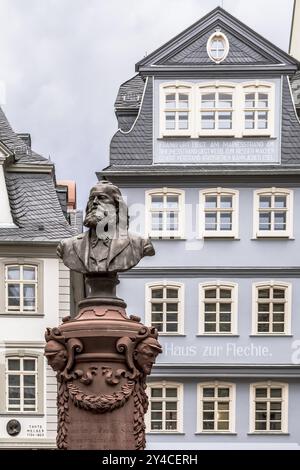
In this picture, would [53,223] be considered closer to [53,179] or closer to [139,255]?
[53,179]

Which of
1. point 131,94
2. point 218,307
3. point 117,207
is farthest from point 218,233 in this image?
point 117,207

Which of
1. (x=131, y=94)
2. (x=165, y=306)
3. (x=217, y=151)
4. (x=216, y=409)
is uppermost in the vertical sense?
(x=131, y=94)

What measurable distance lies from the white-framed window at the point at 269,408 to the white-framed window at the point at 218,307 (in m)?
1.64

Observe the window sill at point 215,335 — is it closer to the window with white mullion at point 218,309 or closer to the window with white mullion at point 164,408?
the window with white mullion at point 218,309

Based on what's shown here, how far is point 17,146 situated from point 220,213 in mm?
5729

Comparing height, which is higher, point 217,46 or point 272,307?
point 217,46

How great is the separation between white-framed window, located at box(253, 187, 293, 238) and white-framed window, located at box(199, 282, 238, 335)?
156cm

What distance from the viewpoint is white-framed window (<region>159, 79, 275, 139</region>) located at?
101 ft

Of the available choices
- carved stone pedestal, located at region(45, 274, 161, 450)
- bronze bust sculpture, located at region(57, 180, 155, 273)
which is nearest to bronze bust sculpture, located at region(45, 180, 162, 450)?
carved stone pedestal, located at region(45, 274, 161, 450)

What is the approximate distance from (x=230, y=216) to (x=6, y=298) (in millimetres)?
5944

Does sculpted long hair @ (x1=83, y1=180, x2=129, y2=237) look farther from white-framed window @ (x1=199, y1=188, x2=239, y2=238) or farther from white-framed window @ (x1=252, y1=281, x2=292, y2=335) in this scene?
white-framed window @ (x1=252, y1=281, x2=292, y2=335)

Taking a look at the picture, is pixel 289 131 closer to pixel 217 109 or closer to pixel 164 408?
pixel 217 109

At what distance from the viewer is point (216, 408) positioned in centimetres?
2984

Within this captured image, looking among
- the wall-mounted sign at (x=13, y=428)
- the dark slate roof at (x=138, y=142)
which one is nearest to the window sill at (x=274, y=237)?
the dark slate roof at (x=138, y=142)
